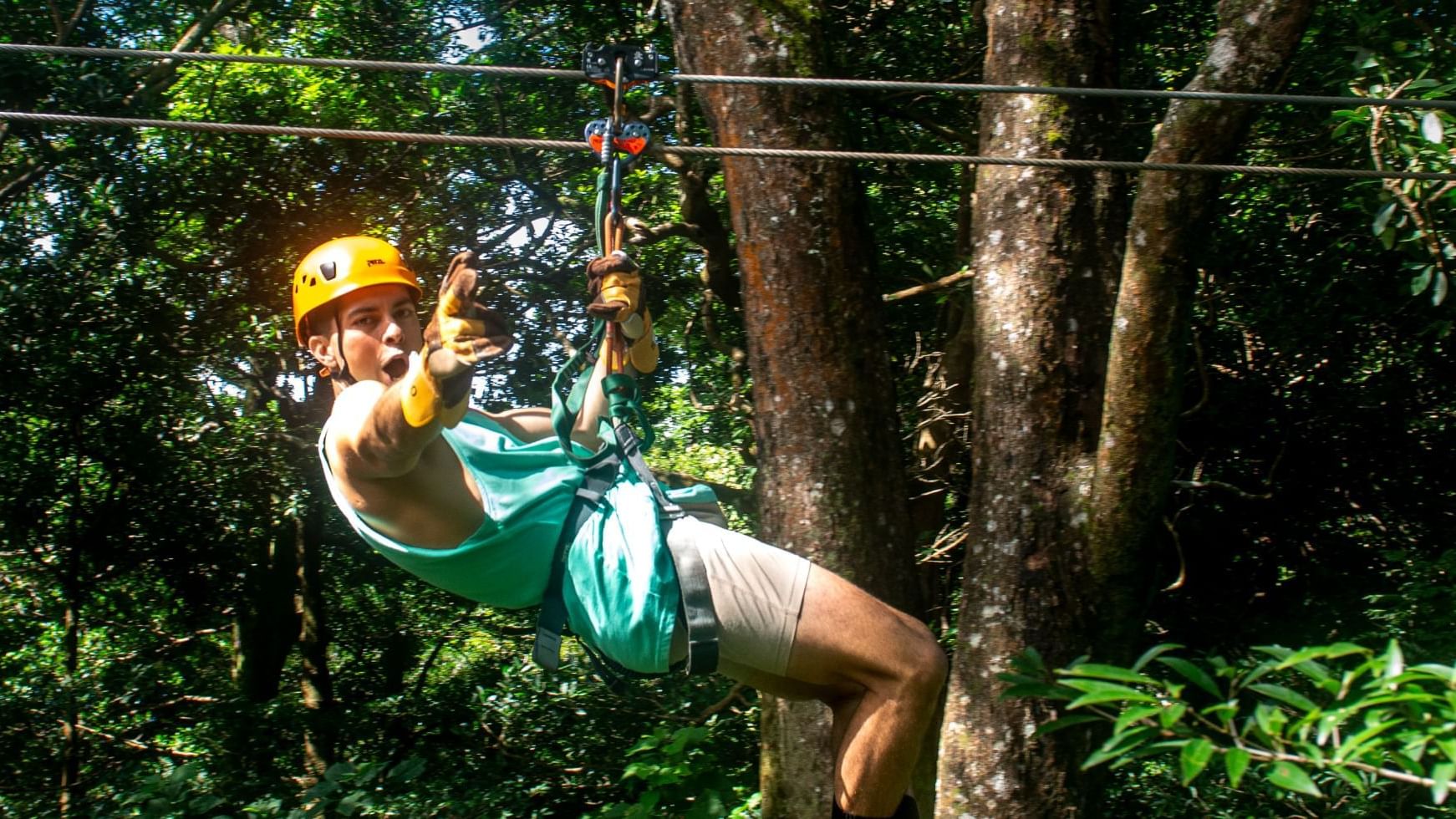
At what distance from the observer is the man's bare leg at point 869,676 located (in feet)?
9.02

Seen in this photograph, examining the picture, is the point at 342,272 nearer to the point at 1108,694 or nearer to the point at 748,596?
the point at 748,596

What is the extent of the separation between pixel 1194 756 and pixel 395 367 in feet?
6.29

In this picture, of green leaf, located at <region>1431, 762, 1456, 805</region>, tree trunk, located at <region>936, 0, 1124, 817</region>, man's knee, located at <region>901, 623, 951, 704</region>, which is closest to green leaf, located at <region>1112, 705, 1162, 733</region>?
green leaf, located at <region>1431, 762, 1456, 805</region>

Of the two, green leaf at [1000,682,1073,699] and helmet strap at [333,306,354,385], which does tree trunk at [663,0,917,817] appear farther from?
helmet strap at [333,306,354,385]

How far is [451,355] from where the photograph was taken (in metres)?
2.42

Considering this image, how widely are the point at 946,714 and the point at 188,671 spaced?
6360mm

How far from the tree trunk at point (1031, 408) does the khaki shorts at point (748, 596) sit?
2.29 feet

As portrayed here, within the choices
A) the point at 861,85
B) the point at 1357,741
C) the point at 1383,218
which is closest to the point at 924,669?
the point at 1357,741

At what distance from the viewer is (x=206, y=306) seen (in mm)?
7008

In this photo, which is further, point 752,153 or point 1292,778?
point 752,153

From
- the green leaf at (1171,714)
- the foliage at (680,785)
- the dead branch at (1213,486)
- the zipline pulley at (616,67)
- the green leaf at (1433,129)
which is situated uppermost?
the zipline pulley at (616,67)

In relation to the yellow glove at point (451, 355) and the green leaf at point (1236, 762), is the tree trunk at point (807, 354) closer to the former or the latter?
the yellow glove at point (451, 355)

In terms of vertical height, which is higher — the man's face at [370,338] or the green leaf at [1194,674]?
the man's face at [370,338]

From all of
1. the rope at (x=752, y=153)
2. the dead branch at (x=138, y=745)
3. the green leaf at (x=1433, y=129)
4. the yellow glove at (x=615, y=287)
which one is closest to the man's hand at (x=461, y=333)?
the yellow glove at (x=615, y=287)
